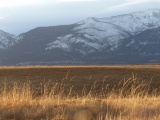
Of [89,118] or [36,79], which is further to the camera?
[36,79]

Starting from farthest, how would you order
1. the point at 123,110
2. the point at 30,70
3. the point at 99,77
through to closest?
1. the point at 30,70
2. the point at 99,77
3. the point at 123,110

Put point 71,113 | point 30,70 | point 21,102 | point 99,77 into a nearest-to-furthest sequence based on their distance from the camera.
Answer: point 71,113
point 21,102
point 99,77
point 30,70

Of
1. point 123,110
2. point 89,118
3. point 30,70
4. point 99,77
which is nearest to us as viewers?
point 89,118

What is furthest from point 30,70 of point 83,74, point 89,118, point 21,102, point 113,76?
point 89,118

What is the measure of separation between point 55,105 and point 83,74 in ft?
88.4

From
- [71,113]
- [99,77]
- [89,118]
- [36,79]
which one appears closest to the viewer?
[89,118]

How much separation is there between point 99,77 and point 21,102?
24.6 m

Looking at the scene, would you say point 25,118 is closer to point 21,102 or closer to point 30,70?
point 21,102

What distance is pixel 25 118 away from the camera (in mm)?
11430

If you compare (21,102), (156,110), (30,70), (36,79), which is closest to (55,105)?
(21,102)

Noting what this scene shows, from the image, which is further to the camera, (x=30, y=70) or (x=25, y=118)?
(x=30, y=70)

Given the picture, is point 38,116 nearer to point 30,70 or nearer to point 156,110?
point 156,110

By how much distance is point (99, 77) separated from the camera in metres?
38.0

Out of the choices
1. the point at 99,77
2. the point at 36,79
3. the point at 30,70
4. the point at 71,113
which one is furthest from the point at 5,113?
the point at 30,70
